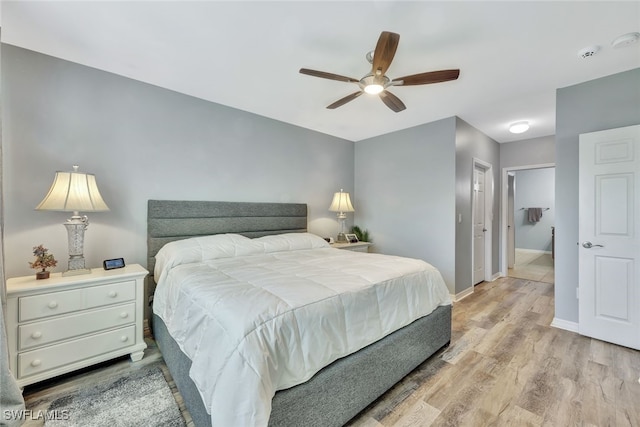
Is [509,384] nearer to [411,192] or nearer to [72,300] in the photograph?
[411,192]

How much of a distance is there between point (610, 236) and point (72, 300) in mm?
4717

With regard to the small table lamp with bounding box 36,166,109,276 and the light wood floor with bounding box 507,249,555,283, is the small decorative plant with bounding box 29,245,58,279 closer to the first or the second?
the small table lamp with bounding box 36,166,109,276

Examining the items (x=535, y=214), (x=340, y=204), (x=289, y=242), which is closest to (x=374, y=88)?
(x=289, y=242)

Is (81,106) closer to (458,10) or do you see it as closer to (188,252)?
(188,252)

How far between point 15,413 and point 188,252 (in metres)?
1.32

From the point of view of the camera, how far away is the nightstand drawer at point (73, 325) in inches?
68.5

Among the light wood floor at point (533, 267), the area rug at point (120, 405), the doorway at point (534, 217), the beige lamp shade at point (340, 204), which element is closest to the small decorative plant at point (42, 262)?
the area rug at point (120, 405)

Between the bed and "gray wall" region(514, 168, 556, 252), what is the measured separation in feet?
24.2

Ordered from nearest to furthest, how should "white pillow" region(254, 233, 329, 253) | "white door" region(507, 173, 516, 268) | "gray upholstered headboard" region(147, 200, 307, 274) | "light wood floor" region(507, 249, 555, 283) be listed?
"gray upholstered headboard" region(147, 200, 307, 274)
"white pillow" region(254, 233, 329, 253)
"light wood floor" region(507, 249, 555, 283)
"white door" region(507, 173, 516, 268)

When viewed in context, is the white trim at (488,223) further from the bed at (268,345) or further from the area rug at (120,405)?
the area rug at (120,405)

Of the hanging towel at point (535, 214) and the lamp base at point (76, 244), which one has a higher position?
the hanging towel at point (535, 214)

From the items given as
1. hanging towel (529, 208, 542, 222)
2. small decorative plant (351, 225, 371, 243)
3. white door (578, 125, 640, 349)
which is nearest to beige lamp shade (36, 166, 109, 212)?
small decorative plant (351, 225, 371, 243)

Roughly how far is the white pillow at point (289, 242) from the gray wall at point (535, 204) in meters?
7.01

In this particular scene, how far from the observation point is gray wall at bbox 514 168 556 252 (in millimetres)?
7254
